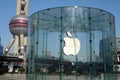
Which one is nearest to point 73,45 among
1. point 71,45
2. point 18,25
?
point 71,45

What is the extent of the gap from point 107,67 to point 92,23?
11.6ft

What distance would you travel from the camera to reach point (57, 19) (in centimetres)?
1936

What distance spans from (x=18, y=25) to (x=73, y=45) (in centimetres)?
12755

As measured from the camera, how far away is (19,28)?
147 meters

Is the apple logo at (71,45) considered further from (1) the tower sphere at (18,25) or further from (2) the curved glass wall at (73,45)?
(1) the tower sphere at (18,25)

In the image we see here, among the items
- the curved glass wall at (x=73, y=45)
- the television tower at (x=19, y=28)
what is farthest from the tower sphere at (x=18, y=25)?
the curved glass wall at (x=73, y=45)

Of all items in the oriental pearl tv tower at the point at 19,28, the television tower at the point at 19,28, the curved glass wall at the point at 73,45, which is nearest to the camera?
the curved glass wall at the point at 73,45

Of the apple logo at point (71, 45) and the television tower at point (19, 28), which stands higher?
the television tower at point (19, 28)

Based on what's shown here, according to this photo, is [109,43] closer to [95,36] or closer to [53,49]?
[95,36]

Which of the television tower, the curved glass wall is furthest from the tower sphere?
the curved glass wall

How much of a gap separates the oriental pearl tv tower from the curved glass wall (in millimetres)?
109413

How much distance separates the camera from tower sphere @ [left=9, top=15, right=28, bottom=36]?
143500 mm

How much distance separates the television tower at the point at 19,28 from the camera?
5625 inches

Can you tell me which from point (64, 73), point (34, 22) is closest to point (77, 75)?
point (64, 73)
